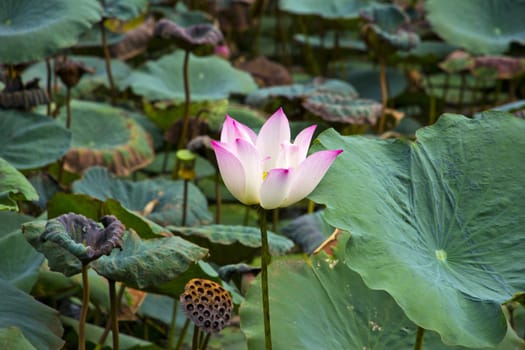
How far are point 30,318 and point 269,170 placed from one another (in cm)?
49

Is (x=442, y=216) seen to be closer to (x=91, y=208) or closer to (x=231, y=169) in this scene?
(x=231, y=169)

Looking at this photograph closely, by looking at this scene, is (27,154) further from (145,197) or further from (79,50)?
(79,50)

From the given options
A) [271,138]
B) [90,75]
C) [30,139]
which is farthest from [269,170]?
[90,75]

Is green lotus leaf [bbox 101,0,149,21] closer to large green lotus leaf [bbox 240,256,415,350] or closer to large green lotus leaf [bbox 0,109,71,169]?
large green lotus leaf [bbox 0,109,71,169]

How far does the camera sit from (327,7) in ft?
13.0

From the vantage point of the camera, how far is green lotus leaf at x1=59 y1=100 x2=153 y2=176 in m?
2.62

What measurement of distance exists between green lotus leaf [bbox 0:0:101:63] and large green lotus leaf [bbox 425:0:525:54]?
1879 mm

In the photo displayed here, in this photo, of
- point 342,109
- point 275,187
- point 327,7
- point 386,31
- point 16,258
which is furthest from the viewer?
point 327,7

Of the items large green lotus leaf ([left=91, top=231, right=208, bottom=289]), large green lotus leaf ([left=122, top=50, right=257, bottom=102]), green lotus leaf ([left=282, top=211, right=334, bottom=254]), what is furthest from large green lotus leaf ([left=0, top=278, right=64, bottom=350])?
large green lotus leaf ([left=122, top=50, right=257, bottom=102])

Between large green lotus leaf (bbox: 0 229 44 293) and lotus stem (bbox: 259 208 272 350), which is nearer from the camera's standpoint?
lotus stem (bbox: 259 208 272 350)

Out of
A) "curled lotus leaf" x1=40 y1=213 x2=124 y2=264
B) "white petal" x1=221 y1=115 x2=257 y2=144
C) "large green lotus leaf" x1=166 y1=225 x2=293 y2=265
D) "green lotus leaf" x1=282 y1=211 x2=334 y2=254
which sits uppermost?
"white petal" x1=221 y1=115 x2=257 y2=144

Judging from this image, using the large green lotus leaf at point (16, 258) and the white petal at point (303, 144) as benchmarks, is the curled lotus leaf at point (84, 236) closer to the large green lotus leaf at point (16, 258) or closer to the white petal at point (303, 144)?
the white petal at point (303, 144)

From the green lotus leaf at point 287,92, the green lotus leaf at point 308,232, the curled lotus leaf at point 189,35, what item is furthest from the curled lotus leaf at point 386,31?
the green lotus leaf at point 308,232

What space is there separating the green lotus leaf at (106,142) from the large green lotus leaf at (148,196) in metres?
0.35
